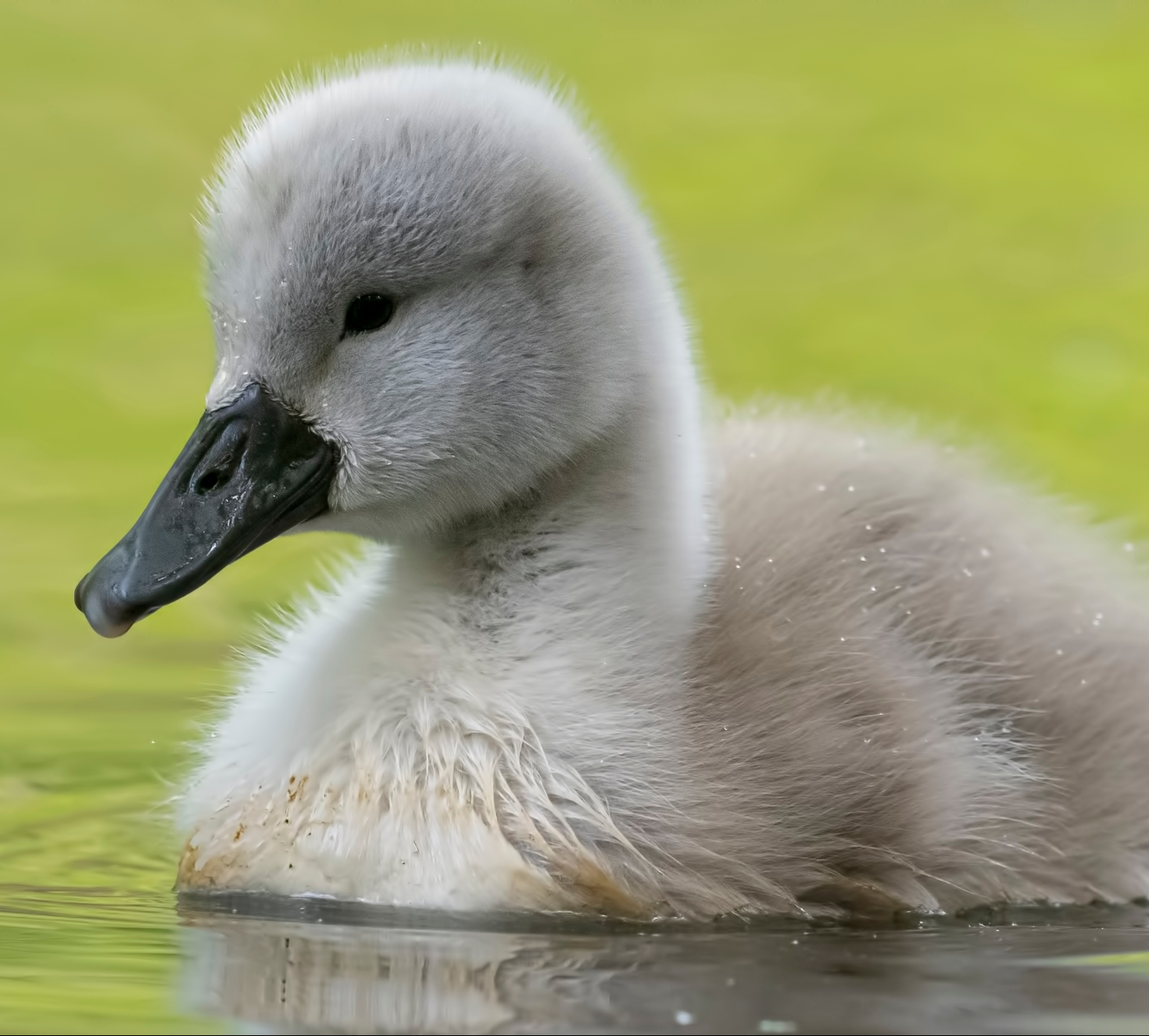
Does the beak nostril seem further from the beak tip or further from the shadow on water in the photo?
the shadow on water

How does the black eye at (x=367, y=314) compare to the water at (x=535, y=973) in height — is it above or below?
above

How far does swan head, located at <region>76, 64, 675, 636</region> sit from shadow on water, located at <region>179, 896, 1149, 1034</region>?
0.65m

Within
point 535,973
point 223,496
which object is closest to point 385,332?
point 223,496

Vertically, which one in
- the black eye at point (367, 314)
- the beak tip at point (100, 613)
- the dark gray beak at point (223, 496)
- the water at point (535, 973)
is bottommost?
the water at point (535, 973)

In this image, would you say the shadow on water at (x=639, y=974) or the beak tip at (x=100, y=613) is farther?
the beak tip at (x=100, y=613)

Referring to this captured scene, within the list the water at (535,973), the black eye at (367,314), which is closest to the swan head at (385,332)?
the black eye at (367,314)

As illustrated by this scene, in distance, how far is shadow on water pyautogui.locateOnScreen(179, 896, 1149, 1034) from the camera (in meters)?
2.99

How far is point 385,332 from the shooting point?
12.8ft

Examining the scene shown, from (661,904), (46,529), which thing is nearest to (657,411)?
(661,904)

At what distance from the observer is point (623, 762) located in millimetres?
3811

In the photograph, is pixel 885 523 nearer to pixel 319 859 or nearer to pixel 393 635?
pixel 393 635

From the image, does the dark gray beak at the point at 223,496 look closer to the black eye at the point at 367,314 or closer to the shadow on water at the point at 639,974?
the black eye at the point at 367,314

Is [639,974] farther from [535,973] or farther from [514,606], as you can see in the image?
[514,606]

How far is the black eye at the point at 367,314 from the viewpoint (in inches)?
153
